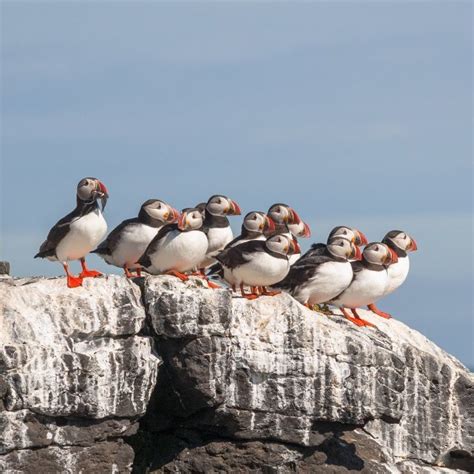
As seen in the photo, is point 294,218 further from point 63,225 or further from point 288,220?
point 63,225

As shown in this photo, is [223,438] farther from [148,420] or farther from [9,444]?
[9,444]

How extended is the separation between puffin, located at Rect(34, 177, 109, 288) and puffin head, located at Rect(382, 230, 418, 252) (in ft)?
19.6

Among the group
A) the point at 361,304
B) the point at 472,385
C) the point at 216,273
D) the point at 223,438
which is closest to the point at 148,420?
the point at 223,438

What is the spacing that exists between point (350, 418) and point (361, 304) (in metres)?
2.25

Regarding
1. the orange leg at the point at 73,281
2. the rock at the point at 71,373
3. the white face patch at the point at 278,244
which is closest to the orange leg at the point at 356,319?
the white face patch at the point at 278,244

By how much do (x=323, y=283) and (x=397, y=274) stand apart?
8.47 feet

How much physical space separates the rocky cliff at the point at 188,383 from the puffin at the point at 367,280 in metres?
0.37

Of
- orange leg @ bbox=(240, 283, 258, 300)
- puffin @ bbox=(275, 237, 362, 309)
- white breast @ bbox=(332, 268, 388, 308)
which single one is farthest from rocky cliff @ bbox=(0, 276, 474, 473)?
puffin @ bbox=(275, 237, 362, 309)

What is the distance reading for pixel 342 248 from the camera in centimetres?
2105

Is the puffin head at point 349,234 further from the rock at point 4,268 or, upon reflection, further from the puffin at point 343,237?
the rock at point 4,268

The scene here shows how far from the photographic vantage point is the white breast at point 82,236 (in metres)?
18.6

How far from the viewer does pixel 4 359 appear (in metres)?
16.9

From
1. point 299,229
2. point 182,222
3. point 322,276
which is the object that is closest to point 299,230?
point 299,229

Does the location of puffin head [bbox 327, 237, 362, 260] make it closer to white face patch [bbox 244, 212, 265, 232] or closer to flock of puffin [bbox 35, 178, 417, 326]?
flock of puffin [bbox 35, 178, 417, 326]
